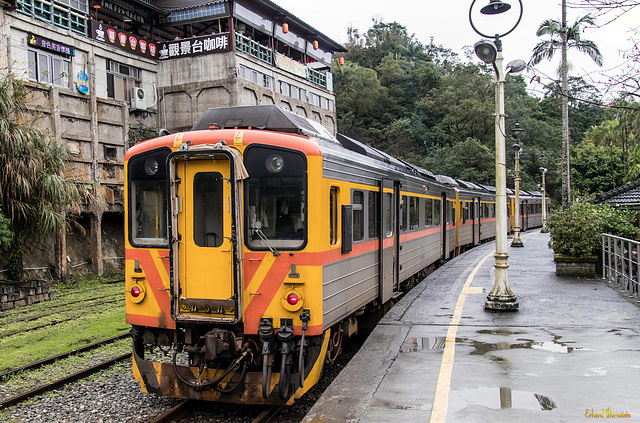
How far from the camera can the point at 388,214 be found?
367 inches

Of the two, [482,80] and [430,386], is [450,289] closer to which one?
[430,386]

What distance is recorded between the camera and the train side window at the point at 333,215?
20.4 feet

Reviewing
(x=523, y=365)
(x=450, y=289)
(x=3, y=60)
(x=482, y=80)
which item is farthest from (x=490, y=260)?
(x=482, y=80)

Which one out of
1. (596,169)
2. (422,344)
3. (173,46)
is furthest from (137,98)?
(596,169)

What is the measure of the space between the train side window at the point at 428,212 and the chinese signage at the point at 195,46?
1877 cm

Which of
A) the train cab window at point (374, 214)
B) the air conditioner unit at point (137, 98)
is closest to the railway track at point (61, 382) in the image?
the train cab window at point (374, 214)

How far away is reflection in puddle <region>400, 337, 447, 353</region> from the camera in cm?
683

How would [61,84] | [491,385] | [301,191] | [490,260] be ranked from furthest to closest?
1. [61,84]
2. [490,260]
3. [301,191]
4. [491,385]

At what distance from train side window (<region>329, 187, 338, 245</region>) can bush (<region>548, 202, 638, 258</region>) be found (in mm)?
8530

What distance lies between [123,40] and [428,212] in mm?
20377

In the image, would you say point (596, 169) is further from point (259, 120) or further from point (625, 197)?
point (259, 120)

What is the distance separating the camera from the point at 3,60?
2047 cm

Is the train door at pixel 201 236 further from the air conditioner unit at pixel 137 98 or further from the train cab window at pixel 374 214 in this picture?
the air conditioner unit at pixel 137 98

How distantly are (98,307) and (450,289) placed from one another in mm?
8287
